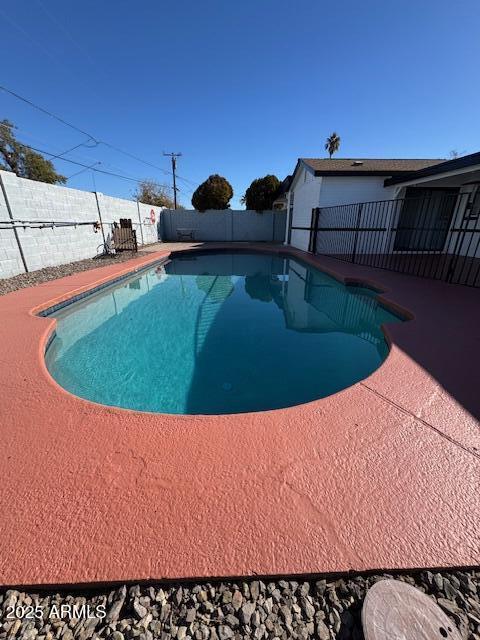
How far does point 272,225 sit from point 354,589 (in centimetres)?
1842

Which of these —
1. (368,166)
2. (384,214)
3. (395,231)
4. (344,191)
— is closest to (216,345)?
(344,191)

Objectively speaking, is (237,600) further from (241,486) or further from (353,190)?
(353,190)

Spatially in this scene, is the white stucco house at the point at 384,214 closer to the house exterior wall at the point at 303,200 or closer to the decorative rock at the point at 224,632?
the house exterior wall at the point at 303,200

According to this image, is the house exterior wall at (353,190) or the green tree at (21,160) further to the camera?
the green tree at (21,160)

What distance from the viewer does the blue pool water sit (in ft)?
10.0

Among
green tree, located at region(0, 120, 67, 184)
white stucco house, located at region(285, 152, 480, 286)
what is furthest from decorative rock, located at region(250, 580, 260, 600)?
green tree, located at region(0, 120, 67, 184)

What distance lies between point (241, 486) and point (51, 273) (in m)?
7.74

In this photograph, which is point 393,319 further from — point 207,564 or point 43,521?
point 43,521

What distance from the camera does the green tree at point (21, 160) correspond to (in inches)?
784

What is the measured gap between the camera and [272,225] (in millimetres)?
17812

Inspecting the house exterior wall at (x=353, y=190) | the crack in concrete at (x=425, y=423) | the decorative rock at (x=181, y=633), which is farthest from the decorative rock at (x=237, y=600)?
the house exterior wall at (x=353, y=190)

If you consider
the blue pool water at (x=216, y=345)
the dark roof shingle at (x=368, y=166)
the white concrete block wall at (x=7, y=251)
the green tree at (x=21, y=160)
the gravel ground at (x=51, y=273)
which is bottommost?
the blue pool water at (x=216, y=345)

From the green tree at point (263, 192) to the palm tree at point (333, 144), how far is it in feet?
40.5

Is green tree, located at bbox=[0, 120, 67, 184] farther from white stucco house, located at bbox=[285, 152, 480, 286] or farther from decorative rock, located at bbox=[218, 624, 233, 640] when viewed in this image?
decorative rock, located at bbox=[218, 624, 233, 640]
